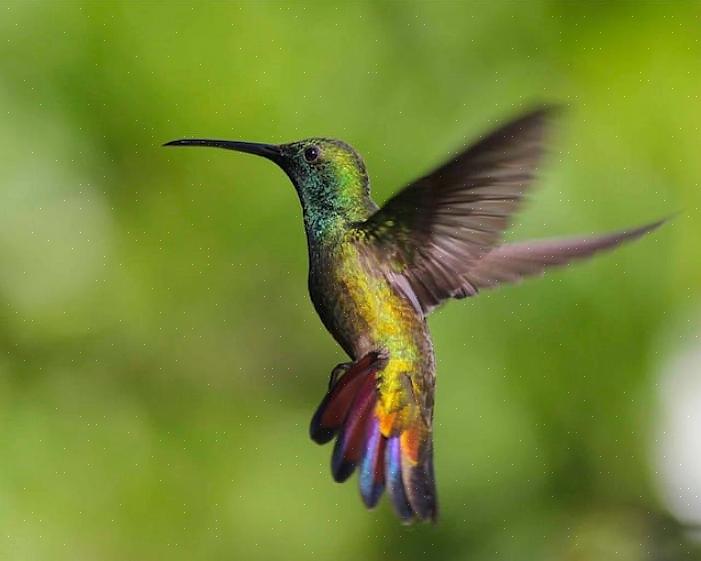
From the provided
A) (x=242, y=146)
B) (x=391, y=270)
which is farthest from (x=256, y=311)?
(x=242, y=146)

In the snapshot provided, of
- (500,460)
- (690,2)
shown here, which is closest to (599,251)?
(500,460)

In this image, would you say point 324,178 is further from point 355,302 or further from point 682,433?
point 682,433

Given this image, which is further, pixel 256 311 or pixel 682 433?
pixel 682 433

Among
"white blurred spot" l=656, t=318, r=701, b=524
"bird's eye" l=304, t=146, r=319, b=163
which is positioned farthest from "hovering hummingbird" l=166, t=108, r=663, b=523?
"white blurred spot" l=656, t=318, r=701, b=524

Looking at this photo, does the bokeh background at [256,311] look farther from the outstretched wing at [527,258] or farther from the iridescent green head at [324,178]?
the iridescent green head at [324,178]

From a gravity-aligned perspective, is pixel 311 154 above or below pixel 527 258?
above

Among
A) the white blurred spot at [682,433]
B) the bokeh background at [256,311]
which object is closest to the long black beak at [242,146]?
the bokeh background at [256,311]
